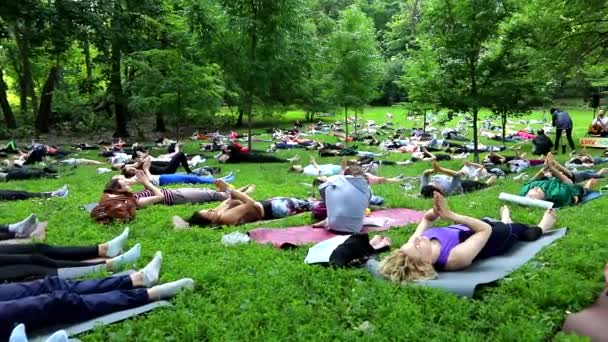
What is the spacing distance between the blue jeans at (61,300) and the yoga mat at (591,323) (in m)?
3.46

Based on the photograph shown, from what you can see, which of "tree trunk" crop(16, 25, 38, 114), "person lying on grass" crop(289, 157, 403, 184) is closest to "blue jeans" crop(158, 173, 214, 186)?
"person lying on grass" crop(289, 157, 403, 184)

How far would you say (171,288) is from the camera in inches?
181

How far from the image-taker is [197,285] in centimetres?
487

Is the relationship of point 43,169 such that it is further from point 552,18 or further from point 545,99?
point 545,99

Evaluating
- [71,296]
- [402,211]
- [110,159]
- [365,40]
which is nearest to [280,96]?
[365,40]

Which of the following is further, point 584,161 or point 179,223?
point 584,161

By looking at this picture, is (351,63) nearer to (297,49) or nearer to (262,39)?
(297,49)

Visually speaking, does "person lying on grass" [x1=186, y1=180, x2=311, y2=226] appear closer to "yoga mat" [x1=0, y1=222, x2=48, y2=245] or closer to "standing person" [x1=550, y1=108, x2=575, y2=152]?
"yoga mat" [x1=0, y1=222, x2=48, y2=245]

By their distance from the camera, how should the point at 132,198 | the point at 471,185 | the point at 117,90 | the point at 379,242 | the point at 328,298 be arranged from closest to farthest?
the point at 328,298 < the point at 379,242 < the point at 132,198 < the point at 471,185 < the point at 117,90

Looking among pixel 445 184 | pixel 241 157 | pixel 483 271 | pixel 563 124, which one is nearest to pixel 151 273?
pixel 483 271

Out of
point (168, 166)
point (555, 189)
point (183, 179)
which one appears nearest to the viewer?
point (555, 189)

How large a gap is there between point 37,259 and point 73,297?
57.0 inches

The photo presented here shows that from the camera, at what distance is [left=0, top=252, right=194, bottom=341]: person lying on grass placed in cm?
383

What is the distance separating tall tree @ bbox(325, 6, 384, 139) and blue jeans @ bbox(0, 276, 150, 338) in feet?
63.2
